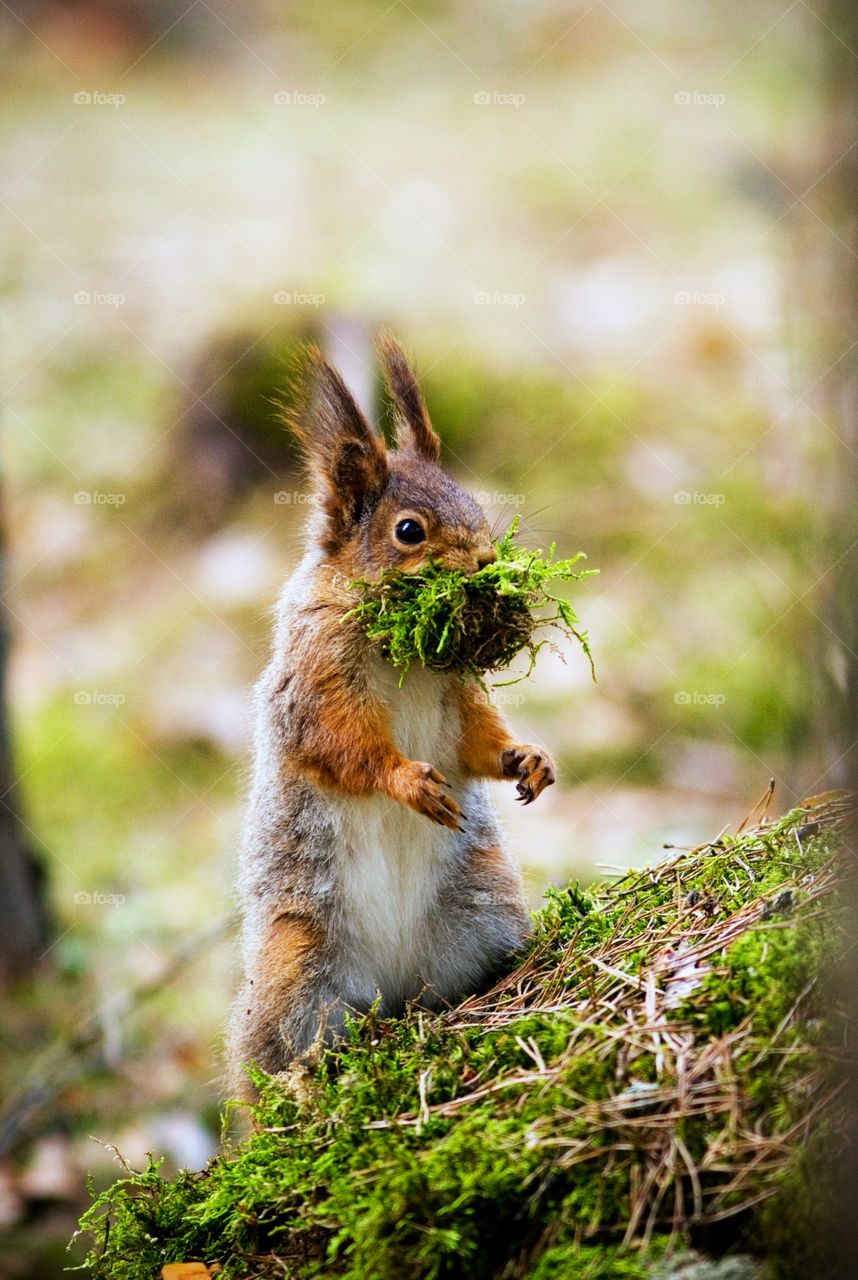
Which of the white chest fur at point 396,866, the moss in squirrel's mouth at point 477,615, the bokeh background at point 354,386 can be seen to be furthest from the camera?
the bokeh background at point 354,386

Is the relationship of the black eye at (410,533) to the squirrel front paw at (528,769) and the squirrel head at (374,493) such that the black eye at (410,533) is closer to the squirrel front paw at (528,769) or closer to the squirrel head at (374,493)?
the squirrel head at (374,493)

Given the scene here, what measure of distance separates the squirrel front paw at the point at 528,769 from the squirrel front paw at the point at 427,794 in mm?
266

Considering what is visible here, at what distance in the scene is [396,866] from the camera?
3.98 metres

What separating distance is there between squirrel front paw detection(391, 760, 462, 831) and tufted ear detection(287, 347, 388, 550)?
85 cm

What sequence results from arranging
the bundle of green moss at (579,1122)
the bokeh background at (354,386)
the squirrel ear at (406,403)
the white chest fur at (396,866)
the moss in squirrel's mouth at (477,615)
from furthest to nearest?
the bokeh background at (354,386) < the squirrel ear at (406,403) < the white chest fur at (396,866) < the moss in squirrel's mouth at (477,615) < the bundle of green moss at (579,1122)

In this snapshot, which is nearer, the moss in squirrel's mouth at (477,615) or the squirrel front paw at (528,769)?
the moss in squirrel's mouth at (477,615)

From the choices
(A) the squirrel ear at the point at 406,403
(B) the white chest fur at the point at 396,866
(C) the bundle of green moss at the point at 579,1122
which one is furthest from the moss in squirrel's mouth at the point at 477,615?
(C) the bundle of green moss at the point at 579,1122

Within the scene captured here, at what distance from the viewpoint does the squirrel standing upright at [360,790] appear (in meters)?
3.83

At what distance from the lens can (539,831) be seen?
770cm

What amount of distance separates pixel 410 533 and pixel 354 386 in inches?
170

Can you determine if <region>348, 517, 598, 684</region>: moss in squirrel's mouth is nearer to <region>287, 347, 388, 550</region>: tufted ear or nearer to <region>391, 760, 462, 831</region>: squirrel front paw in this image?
<region>391, 760, 462, 831</region>: squirrel front paw

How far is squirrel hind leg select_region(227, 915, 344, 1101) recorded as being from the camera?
3803mm

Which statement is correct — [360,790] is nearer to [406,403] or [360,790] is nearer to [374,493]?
[374,493]

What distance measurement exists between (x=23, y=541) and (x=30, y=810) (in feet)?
8.28
